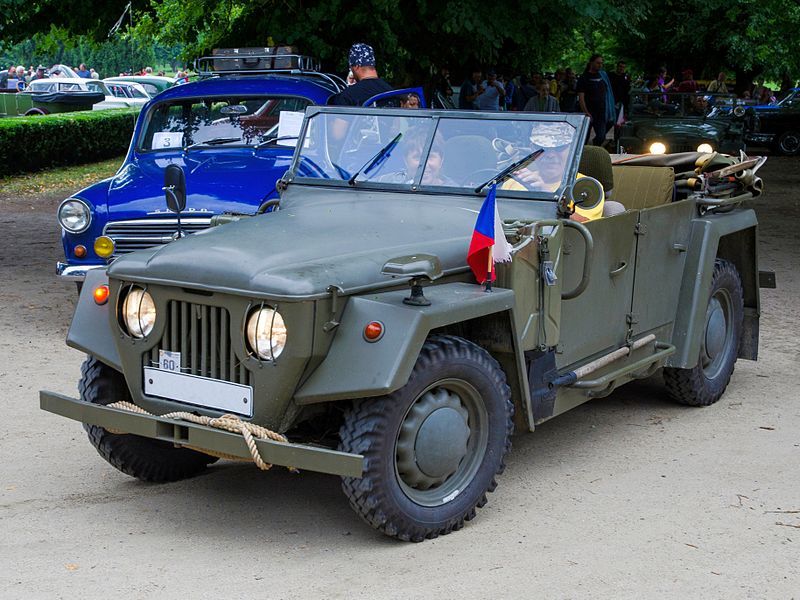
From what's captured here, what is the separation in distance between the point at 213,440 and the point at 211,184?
4368 millimetres

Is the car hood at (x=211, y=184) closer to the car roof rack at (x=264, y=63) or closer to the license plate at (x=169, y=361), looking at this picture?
the car roof rack at (x=264, y=63)

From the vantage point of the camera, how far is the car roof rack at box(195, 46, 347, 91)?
10320mm

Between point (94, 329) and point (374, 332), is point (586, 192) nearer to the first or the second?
point (374, 332)

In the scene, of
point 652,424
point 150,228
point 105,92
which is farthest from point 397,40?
point 105,92

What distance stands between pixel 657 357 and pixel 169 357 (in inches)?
109

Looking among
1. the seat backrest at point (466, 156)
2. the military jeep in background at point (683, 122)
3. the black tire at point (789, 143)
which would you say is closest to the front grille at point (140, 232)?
the seat backrest at point (466, 156)

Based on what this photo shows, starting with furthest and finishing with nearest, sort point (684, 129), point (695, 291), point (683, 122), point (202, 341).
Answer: point (683, 122) < point (684, 129) < point (695, 291) < point (202, 341)

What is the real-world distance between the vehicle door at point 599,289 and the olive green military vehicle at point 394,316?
0.01 meters

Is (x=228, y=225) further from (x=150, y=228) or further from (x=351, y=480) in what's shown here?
(x=150, y=228)

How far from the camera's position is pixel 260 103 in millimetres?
9555

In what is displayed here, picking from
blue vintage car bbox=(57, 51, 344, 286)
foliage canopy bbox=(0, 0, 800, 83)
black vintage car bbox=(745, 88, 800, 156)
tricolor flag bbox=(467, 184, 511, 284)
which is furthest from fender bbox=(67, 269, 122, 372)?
black vintage car bbox=(745, 88, 800, 156)

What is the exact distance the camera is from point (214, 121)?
31.6ft

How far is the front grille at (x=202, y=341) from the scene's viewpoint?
4641 millimetres

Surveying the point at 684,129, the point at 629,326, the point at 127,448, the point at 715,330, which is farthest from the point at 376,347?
the point at 684,129
